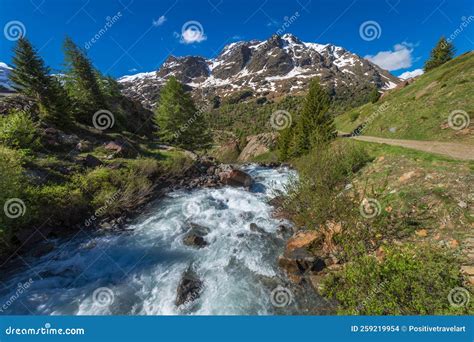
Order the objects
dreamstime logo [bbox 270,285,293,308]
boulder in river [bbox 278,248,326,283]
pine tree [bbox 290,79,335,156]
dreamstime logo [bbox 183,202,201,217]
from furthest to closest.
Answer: pine tree [bbox 290,79,335,156] → dreamstime logo [bbox 183,202,201,217] → boulder in river [bbox 278,248,326,283] → dreamstime logo [bbox 270,285,293,308]

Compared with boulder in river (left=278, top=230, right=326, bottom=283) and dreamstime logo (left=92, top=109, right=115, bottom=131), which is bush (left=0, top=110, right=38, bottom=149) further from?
boulder in river (left=278, top=230, right=326, bottom=283)

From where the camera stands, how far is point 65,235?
11.2 meters

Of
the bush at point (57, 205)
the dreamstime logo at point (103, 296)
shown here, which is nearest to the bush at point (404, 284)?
the dreamstime logo at point (103, 296)

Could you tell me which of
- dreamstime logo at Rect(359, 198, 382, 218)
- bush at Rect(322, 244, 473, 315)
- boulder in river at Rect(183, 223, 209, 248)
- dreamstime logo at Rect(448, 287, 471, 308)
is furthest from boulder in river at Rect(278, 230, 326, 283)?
boulder in river at Rect(183, 223, 209, 248)

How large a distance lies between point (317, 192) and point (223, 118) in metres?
127

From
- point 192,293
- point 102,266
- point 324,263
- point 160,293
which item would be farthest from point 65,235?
point 324,263

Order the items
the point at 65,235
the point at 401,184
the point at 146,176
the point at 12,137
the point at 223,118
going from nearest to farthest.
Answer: the point at 401,184, the point at 65,235, the point at 12,137, the point at 146,176, the point at 223,118

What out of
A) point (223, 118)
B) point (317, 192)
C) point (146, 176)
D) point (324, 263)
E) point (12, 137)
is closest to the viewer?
point (324, 263)

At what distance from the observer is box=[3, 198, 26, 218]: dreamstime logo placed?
8.58 meters

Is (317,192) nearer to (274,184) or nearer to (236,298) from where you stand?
(236,298)
